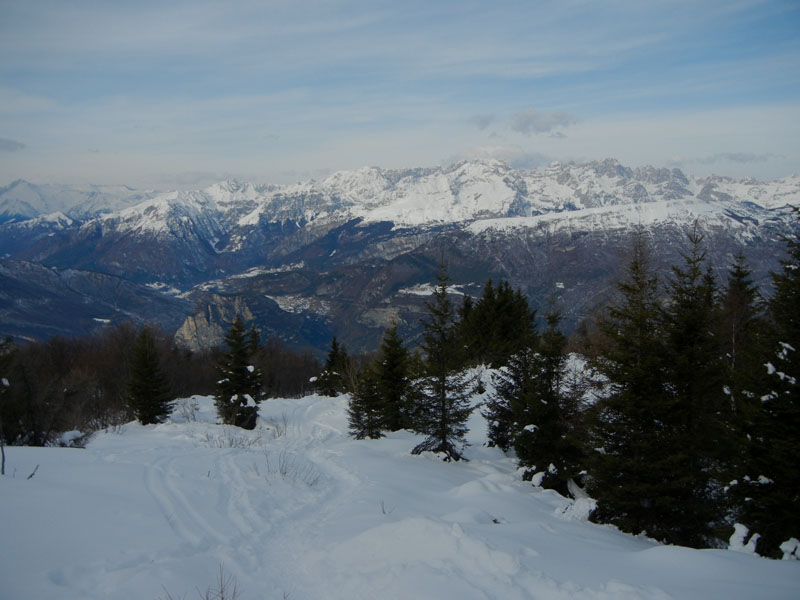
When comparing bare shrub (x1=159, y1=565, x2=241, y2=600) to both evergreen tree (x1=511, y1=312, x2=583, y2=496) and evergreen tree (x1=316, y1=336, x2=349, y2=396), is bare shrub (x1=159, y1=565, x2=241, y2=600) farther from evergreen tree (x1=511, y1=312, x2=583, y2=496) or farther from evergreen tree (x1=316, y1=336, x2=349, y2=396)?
evergreen tree (x1=316, y1=336, x2=349, y2=396)

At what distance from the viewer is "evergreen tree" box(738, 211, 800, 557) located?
31.3 feet

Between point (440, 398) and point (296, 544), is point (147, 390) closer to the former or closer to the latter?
Result: point (440, 398)

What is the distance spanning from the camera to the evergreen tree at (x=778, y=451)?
31.3 ft

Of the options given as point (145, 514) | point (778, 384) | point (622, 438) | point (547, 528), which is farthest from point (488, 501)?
point (145, 514)

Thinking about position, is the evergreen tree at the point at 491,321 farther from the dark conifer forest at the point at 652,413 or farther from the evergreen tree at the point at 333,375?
the dark conifer forest at the point at 652,413

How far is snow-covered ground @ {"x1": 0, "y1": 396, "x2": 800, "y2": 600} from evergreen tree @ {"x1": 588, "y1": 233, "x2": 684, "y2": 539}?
0.77 meters

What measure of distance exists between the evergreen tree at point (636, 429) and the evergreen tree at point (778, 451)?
1440 millimetres

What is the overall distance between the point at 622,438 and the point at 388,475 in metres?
6.11

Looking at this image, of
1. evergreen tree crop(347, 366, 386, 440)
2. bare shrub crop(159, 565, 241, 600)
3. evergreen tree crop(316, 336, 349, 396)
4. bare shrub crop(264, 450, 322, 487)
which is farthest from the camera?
evergreen tree crop(316, 336, 349, 396)

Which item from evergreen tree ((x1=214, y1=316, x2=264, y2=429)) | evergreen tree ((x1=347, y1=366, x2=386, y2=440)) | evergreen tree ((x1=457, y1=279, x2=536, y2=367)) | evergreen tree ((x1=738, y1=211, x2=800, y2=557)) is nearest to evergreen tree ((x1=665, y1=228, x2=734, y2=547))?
evergreen tree ((x1=738, y1=211, x2=800, y2=557))

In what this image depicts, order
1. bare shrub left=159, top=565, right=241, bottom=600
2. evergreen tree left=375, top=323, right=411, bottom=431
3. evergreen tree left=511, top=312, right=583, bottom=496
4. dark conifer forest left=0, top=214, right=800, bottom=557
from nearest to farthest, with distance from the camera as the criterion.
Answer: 1. bare shrub left=159, top=565, right=241, bottom=600
2. dark conifer forest left=0, top=214, right=800, bottom=557
3. evergreen tree left=511, top=312, right=583, bottom=496
4. evergreen tree left=375, top=323, right=411, bottom=431

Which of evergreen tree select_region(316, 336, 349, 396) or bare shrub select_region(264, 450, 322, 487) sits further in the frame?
evergreen tree select_region(316, 336, 349, 396)

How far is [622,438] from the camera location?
1173 centimetres

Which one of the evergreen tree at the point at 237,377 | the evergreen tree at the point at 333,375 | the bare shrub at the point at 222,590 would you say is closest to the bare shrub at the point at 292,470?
the bare shrub at the point at 222,590
